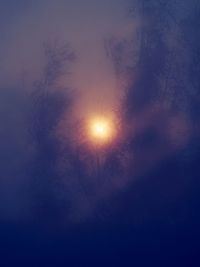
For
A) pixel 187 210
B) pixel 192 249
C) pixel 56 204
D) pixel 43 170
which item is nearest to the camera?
pixel 192 249

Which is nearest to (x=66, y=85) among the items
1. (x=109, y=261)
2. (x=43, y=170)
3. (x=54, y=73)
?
(x=54, y=73)

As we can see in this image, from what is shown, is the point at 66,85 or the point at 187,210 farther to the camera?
the point at 66,85

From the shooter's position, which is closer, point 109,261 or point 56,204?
point 109,261

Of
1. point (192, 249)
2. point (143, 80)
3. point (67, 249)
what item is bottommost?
point (192, 249)

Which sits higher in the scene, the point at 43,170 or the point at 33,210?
the point at 43,170

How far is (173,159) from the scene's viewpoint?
1453cm

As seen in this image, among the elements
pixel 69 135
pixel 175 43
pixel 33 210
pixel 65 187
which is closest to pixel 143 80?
pixel 175 43

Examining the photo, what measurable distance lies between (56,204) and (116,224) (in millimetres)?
2331

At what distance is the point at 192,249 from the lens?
437 inches

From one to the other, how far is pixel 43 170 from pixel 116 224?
3.64 metres

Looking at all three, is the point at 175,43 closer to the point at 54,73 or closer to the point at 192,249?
the point at 54,73

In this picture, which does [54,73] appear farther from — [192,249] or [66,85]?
[192,249]

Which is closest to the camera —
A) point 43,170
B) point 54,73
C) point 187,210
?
point 187,210

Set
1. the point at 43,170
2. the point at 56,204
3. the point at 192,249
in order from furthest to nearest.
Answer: the point at 43,170, the point at 56,204, the point at 192,249
